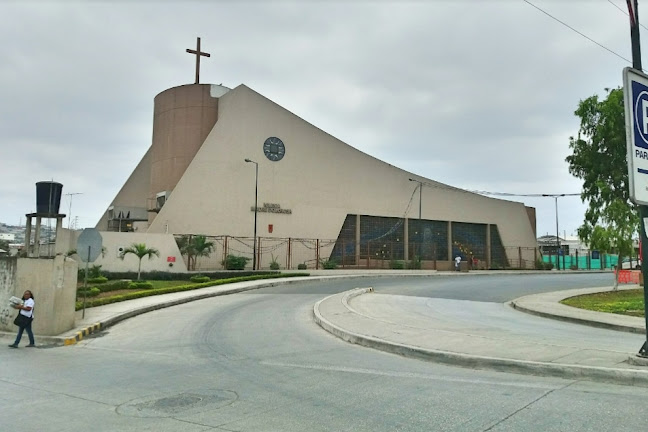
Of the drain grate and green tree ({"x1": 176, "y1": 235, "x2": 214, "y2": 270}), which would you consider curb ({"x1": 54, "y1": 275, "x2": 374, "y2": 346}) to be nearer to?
the drain grate

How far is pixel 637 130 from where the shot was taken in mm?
8031

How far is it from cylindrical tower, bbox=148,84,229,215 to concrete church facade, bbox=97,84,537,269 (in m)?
0.09

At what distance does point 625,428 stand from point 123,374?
7.11 metres

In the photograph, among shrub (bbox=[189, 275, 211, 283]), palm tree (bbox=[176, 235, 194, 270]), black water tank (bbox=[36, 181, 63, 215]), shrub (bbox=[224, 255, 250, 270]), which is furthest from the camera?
shrub (bbox=[224, 255, 250, 270])

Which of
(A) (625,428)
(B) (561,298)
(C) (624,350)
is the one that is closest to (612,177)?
(B) (561,298)

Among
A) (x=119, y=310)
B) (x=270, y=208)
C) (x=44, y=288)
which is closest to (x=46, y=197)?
(x=270, y=208)

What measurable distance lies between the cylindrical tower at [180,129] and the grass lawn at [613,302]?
33781 millimetres

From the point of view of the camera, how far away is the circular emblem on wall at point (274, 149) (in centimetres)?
4547

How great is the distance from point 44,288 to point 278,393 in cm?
965

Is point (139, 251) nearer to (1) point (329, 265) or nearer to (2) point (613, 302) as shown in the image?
(1) point (329, 265)

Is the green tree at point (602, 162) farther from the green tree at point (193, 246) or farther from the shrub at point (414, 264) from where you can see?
the green tree at point (193, 246)

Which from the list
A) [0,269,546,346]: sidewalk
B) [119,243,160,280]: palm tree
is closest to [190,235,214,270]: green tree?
[119,243,160,280]: palm tree

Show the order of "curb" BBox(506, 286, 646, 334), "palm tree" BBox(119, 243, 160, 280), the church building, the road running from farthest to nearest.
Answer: the church building, "palm tree" BBox(119, 243, 160, 280), "curb" BBox(506, 286, 646, 334), the road

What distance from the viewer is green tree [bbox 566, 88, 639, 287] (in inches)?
959
